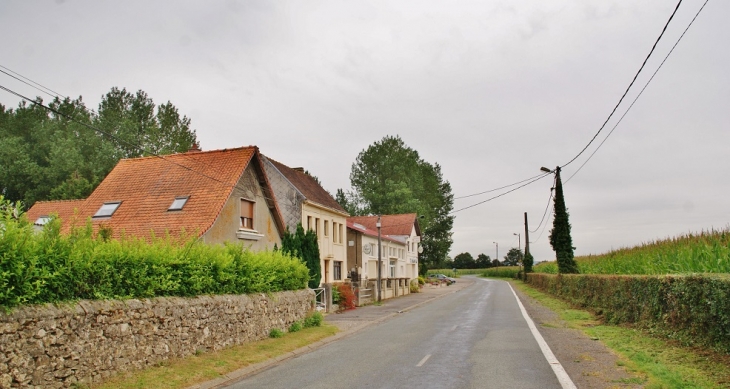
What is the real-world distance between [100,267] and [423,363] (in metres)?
6.16

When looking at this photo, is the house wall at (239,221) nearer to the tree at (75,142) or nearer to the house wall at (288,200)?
the house wall at (288,200)

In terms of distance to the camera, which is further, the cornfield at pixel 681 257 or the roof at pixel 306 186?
the roof at pixel 306 186

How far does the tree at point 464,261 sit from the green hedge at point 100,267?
15134cm

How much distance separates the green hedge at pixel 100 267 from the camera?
7.66 m

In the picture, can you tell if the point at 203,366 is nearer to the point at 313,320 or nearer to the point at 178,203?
the point at 313,320

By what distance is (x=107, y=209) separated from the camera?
934 inches

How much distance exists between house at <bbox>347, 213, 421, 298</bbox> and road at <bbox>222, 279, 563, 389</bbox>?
62.2ft

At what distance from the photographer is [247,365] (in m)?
11.7

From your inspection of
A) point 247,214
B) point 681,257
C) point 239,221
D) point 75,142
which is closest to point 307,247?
point 247,214

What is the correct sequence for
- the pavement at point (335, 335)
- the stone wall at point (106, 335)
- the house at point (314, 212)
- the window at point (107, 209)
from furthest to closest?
the house at point (314, 212)
the window at point (107, 209)
the pavement at point (335, 335)
the stone wall at point (106, 335)

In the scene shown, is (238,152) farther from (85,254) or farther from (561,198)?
(561,198)

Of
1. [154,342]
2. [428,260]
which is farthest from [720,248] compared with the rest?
[428,260]

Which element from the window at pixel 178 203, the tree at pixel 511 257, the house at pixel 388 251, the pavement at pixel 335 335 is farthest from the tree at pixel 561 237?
the tree at pixel 511 257

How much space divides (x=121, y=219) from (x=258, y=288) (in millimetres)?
10262
